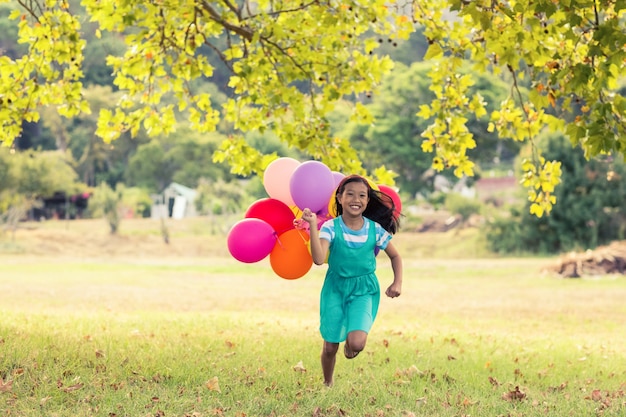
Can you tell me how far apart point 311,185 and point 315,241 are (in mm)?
697

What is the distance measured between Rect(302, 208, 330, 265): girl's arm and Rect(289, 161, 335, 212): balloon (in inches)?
23.2

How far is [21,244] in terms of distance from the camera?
33750 mm

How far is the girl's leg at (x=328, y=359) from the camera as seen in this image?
6211 mm

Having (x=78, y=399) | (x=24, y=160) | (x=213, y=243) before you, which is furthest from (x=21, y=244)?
(x=78, y=399)

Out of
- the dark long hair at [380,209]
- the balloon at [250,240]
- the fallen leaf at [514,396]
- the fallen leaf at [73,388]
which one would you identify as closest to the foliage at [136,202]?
the fallen leaf at [73,388]

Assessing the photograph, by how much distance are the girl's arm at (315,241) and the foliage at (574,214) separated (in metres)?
25.8

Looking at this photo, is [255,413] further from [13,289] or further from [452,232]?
[452,232]

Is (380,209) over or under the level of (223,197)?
under

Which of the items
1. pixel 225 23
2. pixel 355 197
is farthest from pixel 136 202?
pixel 355 197

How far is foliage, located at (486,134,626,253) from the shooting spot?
30.5 metres

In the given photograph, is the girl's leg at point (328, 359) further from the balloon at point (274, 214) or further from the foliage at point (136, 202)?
the foliage at point (136, 202)

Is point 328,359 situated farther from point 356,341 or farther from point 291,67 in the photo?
point 291,67

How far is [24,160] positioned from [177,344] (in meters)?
30.0

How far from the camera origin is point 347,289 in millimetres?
6039
